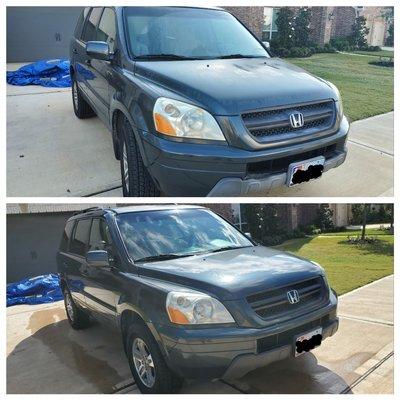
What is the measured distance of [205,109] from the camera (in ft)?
11.6

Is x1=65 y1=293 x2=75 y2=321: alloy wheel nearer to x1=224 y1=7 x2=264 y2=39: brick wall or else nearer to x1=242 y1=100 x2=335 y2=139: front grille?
x1=242 y1=100 x2=335 y2=139: front grille

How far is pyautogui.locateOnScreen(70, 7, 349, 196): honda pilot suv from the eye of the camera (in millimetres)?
3529

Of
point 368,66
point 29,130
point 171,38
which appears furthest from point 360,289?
point 368,66

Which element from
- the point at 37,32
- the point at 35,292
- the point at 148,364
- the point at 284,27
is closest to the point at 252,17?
the point at 284,27

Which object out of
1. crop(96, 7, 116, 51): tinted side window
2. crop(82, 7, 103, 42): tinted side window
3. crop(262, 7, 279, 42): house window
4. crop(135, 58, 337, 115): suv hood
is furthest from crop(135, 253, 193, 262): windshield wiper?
crop(262, 7, 279, 42): house window

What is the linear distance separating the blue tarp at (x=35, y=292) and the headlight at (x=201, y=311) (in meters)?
5.86

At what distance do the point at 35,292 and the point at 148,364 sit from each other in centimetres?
609

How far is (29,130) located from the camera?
7172 millimetres

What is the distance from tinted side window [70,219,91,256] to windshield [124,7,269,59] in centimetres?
206

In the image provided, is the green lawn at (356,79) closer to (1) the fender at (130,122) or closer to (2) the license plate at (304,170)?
(2) the license plate at (304,170)

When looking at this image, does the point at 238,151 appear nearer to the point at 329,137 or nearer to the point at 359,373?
the point at 329,137

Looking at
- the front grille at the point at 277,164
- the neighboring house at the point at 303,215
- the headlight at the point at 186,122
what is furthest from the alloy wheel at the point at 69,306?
the neighboring house at the point at 303,215

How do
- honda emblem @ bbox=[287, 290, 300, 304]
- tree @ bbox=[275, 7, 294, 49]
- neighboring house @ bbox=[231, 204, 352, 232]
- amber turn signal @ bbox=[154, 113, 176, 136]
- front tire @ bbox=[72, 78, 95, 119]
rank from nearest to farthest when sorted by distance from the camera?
1. honda emblem @ bbox=[287, 290, 300, 304]
2. amber turn signal @ bbox=[154, 113, 176, 136]
3. front tire @ bbox=[72, 78, 95, 119]
4. neighboring house @ bbox=[231, 204, 352, 232]
5. tree @ bbox=[275, 7, 294, 49]

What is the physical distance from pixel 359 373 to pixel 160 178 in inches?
99.6
